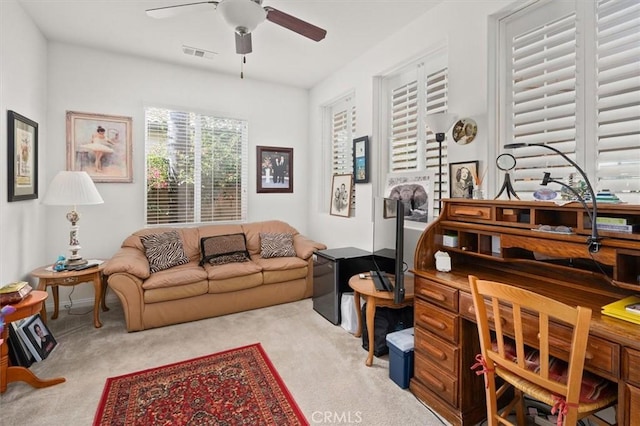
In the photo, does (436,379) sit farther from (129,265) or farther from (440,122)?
(129,265)

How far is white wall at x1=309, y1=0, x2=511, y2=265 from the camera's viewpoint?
2.41 meters

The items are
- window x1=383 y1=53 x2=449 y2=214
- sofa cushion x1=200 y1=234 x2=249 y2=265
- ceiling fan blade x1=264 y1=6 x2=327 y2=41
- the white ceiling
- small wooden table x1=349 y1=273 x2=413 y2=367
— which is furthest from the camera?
sofa cushion x1=200 y1=234 x2=249 y2=265

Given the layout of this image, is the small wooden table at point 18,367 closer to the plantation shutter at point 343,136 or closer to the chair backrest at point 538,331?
the chair backrest at point 538,331

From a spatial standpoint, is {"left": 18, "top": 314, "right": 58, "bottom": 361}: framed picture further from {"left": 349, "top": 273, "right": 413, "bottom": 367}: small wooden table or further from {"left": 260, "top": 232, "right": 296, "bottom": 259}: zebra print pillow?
{"left": 349, "top": 273, "right": 413, "bottom": 367}: small wooden table

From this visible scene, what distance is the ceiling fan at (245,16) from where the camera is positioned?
75.8 inches

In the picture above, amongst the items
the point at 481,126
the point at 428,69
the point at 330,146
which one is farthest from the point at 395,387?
the point at 330,146

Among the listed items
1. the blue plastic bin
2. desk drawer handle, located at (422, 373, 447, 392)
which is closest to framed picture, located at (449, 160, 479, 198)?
the blue plastic bin

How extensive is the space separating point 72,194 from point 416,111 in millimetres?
3441

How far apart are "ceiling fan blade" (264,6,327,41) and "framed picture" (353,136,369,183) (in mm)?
1439

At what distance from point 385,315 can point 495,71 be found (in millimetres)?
2055

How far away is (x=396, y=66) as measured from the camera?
3.29m

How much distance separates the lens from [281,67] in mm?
4168

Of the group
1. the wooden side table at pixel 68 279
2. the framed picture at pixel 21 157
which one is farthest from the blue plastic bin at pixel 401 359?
the framed picture at pixel 21 157

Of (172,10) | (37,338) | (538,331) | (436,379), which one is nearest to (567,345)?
(538,331)
